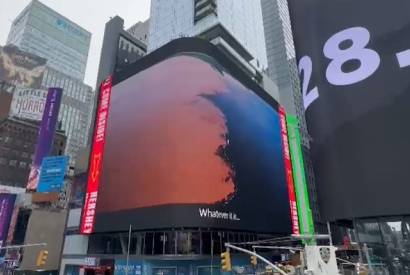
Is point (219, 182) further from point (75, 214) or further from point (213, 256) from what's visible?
point (75, 214)

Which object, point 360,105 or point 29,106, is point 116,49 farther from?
point 360,105

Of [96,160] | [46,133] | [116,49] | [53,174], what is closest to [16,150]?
[46,133]

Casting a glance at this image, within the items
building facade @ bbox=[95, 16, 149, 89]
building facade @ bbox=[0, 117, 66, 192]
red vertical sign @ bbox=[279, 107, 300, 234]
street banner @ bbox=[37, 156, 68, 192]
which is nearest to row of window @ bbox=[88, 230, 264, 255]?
red vertical sign @ bbox=[279, 107, 300, 234]

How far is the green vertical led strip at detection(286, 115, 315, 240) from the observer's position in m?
58.4

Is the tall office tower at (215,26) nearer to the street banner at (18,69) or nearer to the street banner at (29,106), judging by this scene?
the street banner at (29,106)

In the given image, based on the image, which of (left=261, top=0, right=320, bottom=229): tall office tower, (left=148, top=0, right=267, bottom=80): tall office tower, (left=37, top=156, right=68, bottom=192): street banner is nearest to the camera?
(left=37, top=156, right=68, bottom=192): street banner

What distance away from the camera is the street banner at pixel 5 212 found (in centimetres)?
7456

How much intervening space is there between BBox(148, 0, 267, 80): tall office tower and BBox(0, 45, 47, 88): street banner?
298ft

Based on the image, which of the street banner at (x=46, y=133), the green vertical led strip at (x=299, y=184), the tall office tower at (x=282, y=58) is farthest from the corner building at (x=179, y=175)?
the tall office tower at (x=282, y=58)

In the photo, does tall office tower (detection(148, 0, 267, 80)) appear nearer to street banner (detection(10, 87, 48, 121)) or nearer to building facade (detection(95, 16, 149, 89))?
building facade (detection(95, 16, 149, 89))

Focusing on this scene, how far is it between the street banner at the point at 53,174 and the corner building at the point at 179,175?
1744 cm

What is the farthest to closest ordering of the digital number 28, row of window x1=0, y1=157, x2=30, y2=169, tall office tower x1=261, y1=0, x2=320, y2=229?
tall office tower x1=261, y1=0, x2=320, y2=229 < row of window x1=0, y1=157, x2=30, y2=169 < the digital number 28

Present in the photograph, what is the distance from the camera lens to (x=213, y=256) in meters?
39.8

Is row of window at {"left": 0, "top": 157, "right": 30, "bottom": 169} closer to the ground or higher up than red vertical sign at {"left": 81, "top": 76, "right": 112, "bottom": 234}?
higher up
